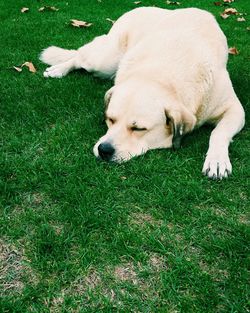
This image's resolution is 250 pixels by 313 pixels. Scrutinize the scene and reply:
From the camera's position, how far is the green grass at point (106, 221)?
221 centimetres

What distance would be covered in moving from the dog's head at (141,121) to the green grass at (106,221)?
0.32ft

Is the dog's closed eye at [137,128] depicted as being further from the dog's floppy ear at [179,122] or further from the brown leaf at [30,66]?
the brown leaf at [30,66]

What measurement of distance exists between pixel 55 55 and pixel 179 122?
2.46 m

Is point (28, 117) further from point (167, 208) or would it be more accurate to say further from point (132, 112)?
point (167, 208)

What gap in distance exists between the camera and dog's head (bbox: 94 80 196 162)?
3.36 metres

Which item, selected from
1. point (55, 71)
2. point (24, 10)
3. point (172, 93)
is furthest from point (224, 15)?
point (172, 93)

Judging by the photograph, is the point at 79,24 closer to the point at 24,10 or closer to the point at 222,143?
the point at 24,10

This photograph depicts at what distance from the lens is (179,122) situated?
138 inches

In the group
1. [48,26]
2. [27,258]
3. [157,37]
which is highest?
[157,37]

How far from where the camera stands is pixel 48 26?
6.83 meters

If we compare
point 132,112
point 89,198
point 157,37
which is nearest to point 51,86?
point 157,37

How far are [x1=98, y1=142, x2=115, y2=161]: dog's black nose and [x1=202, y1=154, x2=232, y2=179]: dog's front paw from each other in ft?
2.18

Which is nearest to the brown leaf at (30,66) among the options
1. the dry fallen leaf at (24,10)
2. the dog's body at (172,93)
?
the dog's body at (172,93)

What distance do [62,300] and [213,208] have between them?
3.80ft
